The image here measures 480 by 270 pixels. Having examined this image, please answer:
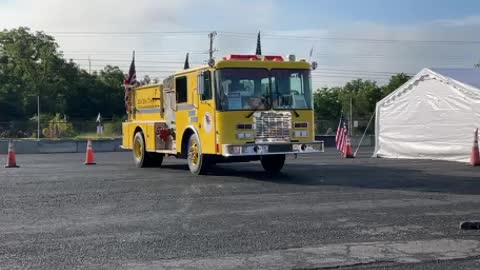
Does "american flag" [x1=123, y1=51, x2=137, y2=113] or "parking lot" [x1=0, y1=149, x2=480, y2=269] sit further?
"american flag" [x1=123, y1=51, x2=137, y2=113]

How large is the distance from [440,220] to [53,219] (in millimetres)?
5532

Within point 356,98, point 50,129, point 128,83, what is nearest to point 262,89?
point 128,83

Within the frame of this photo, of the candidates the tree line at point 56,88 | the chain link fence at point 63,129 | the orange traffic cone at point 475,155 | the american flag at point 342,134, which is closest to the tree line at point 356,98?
the tree line at point 56,88

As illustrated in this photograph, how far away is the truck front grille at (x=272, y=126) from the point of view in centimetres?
1491

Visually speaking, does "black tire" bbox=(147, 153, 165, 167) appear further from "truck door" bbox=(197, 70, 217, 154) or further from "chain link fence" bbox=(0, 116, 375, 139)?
"chain link fence" bbox=(0, 116, 375, 139)

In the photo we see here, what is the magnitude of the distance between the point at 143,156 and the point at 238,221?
32.5 feet

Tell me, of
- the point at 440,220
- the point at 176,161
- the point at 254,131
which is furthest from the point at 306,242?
the point at 176,161

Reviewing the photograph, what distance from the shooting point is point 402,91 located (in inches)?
893

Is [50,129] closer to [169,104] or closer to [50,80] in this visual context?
[169,104]

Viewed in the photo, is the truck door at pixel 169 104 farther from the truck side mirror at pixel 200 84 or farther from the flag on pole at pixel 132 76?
the flag on pole at pixel 132 76

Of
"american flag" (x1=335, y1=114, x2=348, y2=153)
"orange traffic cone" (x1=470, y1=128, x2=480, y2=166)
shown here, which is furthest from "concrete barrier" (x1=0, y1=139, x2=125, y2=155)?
"orange traffic cone" (x1=470, y1=128, x2=480, y2=166)

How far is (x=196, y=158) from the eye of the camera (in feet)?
52.7

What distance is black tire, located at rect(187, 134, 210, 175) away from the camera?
51.6 ft

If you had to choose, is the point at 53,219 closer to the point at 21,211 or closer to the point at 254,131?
the point at 21,211
